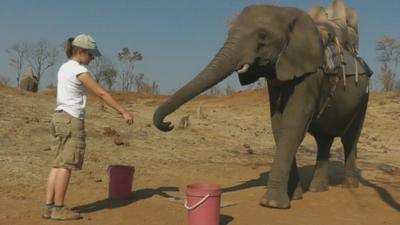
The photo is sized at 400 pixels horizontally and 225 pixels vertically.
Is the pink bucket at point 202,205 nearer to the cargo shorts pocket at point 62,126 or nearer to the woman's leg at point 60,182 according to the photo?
the woman's leg at point 60,182

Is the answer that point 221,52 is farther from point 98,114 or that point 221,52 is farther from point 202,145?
point 98,114

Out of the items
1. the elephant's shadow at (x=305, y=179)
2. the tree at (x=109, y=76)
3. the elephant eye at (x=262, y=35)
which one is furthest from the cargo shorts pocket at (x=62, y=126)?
the tree at (x=109, y=76)

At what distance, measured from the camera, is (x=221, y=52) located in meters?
6.62

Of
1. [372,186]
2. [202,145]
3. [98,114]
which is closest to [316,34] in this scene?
[372,186]

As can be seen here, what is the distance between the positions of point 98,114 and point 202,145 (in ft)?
14.8

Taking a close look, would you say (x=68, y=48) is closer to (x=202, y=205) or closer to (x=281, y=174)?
(x=202, y=205)

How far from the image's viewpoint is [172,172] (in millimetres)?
9602

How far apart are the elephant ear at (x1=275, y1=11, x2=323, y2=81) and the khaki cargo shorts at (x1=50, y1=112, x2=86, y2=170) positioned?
245 cm

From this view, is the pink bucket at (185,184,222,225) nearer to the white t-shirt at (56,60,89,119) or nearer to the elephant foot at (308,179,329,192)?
the white t-shirt at (56,60,89,119)

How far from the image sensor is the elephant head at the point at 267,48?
6.51 meters

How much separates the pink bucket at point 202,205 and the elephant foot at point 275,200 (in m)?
1.52

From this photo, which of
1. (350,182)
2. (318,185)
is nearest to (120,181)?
(318,185)

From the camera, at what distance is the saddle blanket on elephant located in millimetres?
7406

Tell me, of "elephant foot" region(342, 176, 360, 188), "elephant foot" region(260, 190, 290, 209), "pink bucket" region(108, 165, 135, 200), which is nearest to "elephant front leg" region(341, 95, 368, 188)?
"elephant foot" region(342, 176, 360, 188)
